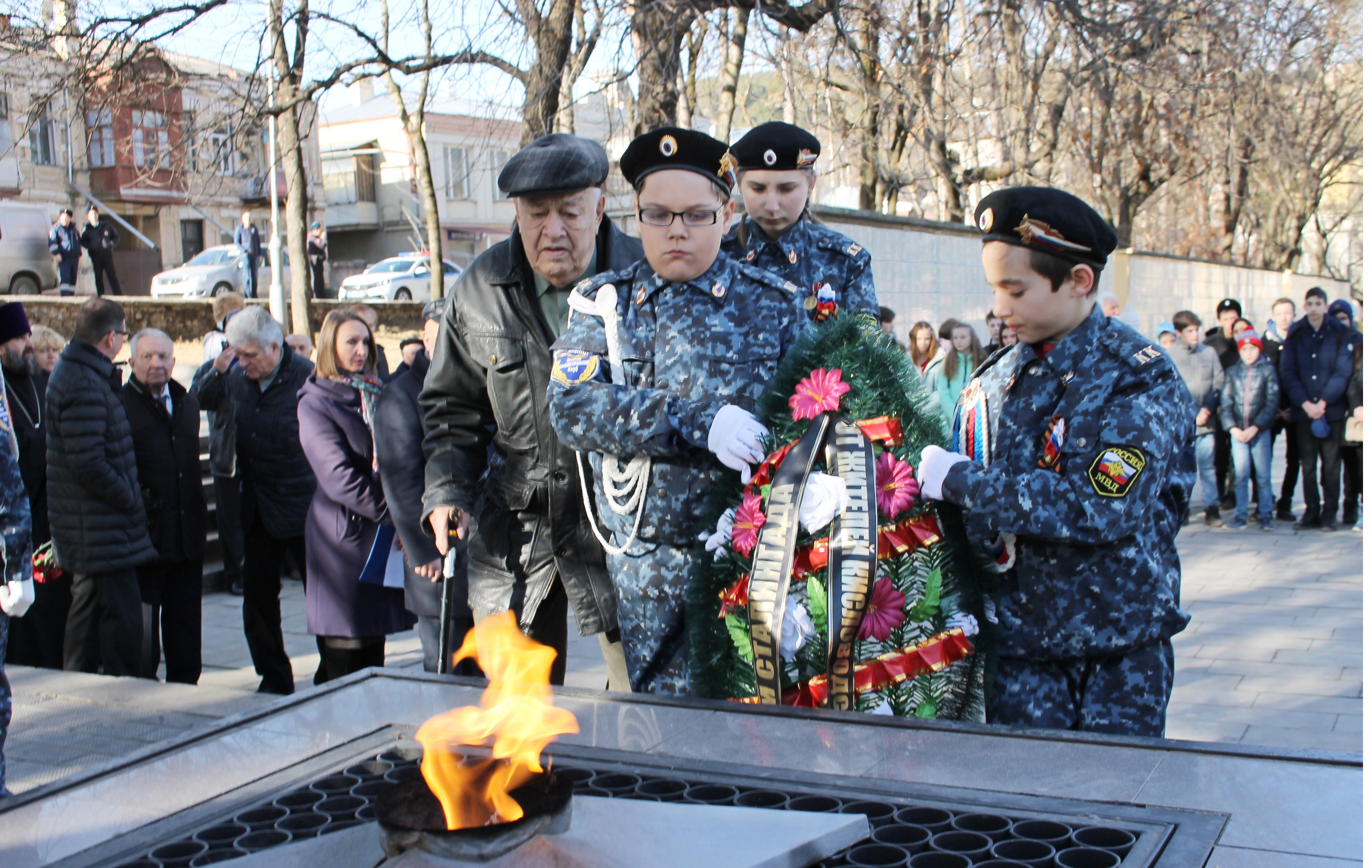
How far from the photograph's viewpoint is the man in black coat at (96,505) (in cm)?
543

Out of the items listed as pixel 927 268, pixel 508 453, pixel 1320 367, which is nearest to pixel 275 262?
pixel 927 268

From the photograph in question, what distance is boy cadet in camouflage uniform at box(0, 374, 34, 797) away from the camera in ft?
11.8

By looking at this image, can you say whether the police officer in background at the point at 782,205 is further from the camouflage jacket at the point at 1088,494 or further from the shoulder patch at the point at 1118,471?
the shoulder patch at the point at 1118,471

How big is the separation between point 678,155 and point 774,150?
1430 mm

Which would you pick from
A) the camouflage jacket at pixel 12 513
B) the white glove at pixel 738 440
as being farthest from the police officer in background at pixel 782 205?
the camouflage jacket at pixel 12 513

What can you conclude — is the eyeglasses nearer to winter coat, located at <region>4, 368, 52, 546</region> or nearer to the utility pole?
winter coat, located at <region>4, 368, 52, 546</region>

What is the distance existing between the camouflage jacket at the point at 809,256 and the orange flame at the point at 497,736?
165cm

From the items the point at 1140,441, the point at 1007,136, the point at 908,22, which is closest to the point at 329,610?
the point at 1140,441

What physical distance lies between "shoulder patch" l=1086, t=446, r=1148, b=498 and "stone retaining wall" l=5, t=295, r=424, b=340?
16.0m

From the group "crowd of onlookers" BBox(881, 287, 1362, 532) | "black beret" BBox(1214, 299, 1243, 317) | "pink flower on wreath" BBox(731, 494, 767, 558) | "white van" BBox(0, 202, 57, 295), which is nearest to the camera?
"pink flower on wreath" BBox(731, 494, 767, 558)

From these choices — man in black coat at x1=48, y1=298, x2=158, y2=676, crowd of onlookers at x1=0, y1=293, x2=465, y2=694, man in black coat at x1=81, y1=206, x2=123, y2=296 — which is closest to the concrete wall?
crowd of onlookers at x1=0, y1=293, x2=465, y2=694

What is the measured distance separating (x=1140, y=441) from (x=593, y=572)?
167 centimetres

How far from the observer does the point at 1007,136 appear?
609 inches

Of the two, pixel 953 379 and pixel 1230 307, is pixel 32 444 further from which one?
pixel 1230 307
